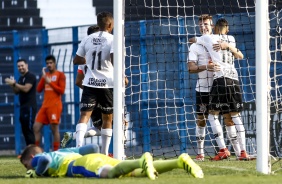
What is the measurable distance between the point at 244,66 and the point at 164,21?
194cm

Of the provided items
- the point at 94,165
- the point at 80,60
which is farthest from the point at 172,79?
the point at 94,165

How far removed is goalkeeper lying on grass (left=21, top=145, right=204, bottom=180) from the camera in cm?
834

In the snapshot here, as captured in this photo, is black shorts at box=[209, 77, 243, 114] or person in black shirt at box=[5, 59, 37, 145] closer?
black shorts at box=[209, 77, 243, 114]

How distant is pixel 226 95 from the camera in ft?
42.6

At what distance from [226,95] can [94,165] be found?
14.8 ft

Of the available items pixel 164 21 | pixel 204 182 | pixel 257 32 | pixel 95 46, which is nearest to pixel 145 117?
pixel 164 21

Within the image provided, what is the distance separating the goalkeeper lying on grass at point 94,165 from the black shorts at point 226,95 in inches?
155

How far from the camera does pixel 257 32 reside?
938 cm

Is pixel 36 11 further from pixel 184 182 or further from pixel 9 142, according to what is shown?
pixel 184 182

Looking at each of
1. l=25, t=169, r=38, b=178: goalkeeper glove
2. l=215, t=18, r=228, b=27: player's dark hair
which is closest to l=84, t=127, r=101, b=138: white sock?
l=215, t=18, r=228, b=27: player's dark hair

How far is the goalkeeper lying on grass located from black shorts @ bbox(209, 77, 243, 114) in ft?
12.9

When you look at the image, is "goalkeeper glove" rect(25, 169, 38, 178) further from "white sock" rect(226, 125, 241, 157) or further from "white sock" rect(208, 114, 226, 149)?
"white sock" rect(208, 114, 226, 149)

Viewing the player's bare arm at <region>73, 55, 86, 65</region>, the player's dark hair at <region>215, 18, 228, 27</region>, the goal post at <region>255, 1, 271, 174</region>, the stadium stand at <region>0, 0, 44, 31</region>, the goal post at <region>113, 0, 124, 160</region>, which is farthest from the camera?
the stadium stand at <region>0, 0, 44, 31</region>

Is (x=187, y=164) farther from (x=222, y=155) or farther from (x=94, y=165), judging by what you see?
(x=222, y=155)
